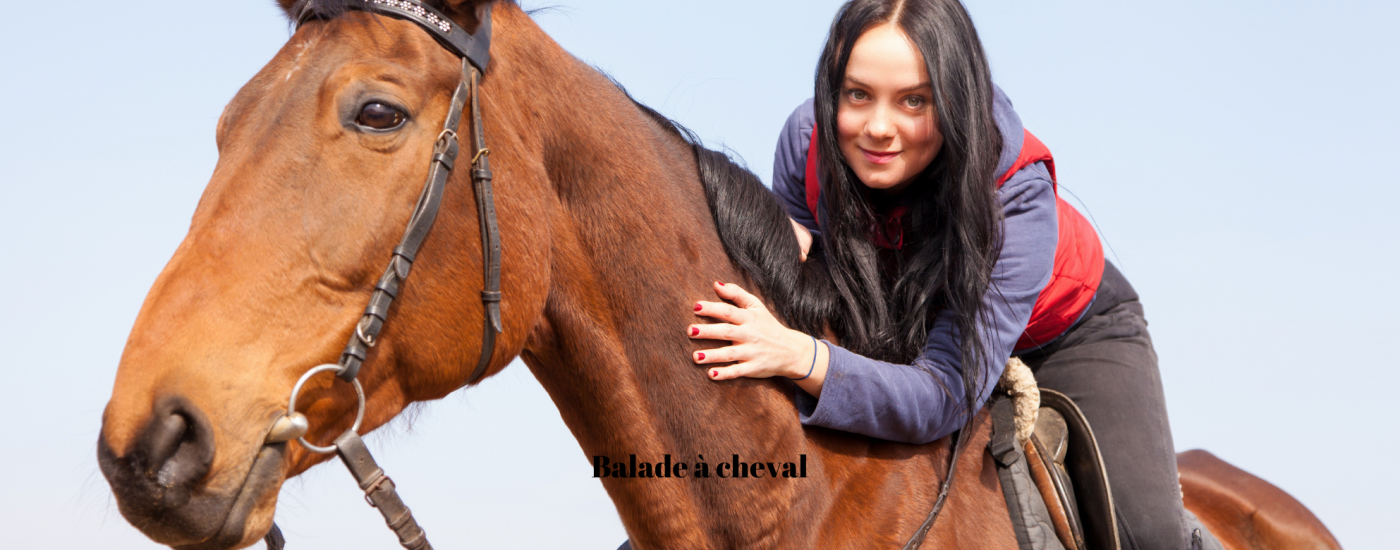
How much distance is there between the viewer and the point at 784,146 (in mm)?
2893

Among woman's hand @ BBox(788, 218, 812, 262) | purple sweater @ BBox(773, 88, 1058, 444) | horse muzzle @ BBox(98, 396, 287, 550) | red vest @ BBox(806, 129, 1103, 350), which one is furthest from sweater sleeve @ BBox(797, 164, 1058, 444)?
horse muzzle @ BBox(98, 396, 287, 550)

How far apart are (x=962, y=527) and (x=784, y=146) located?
1.23 metres

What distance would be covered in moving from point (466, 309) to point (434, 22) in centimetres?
58

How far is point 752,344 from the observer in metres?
2.10

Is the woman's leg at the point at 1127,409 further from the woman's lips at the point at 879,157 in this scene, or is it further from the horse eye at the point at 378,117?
the horse eye at the point at 378,117

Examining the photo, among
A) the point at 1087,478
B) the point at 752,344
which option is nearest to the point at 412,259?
the point at 752,344

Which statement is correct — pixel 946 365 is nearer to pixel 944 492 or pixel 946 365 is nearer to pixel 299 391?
pixel 944 492

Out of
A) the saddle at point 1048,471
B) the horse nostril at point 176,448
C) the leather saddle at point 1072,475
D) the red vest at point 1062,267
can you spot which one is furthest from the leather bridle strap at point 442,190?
→ the leather saddle at point 1072,475

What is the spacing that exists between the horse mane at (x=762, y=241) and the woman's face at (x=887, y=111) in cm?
27

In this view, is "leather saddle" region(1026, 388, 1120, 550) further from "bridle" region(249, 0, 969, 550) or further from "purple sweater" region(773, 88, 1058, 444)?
"bridle" region(249, 0, 969, 550)

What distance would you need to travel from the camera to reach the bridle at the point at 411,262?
1.67 metres

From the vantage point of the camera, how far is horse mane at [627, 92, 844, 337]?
2.31 metres

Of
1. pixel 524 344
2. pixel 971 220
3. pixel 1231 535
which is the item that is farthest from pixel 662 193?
pixel 1231 535

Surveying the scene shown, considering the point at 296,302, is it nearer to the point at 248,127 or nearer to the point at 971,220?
the point at 248,127
